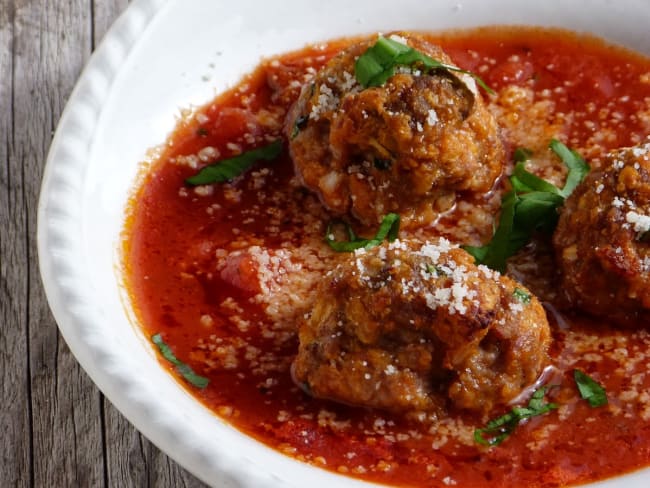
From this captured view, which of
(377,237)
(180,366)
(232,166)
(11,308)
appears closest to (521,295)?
(377,237)

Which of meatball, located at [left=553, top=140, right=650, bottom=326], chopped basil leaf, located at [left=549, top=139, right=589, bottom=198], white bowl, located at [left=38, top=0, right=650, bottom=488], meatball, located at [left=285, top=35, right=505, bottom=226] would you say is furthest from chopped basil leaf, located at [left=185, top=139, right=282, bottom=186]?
meatball, located at [left=553, top=140, right=650, bottom=326]

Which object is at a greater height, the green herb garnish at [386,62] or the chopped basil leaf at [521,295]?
the green herb garnish at [386,62]

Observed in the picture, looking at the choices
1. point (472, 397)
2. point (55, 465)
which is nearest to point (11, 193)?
point (55, 465)

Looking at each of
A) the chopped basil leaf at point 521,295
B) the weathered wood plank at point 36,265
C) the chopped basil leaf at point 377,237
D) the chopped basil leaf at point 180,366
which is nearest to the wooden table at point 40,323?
the weathered wood plank at point 36,265

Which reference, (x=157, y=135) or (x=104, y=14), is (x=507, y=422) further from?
(x=104, y=14)

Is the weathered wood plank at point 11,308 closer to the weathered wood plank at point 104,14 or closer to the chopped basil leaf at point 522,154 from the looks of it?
the weathered wood plank at point 104,14

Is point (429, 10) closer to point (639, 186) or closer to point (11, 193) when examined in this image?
point (639, 186)
